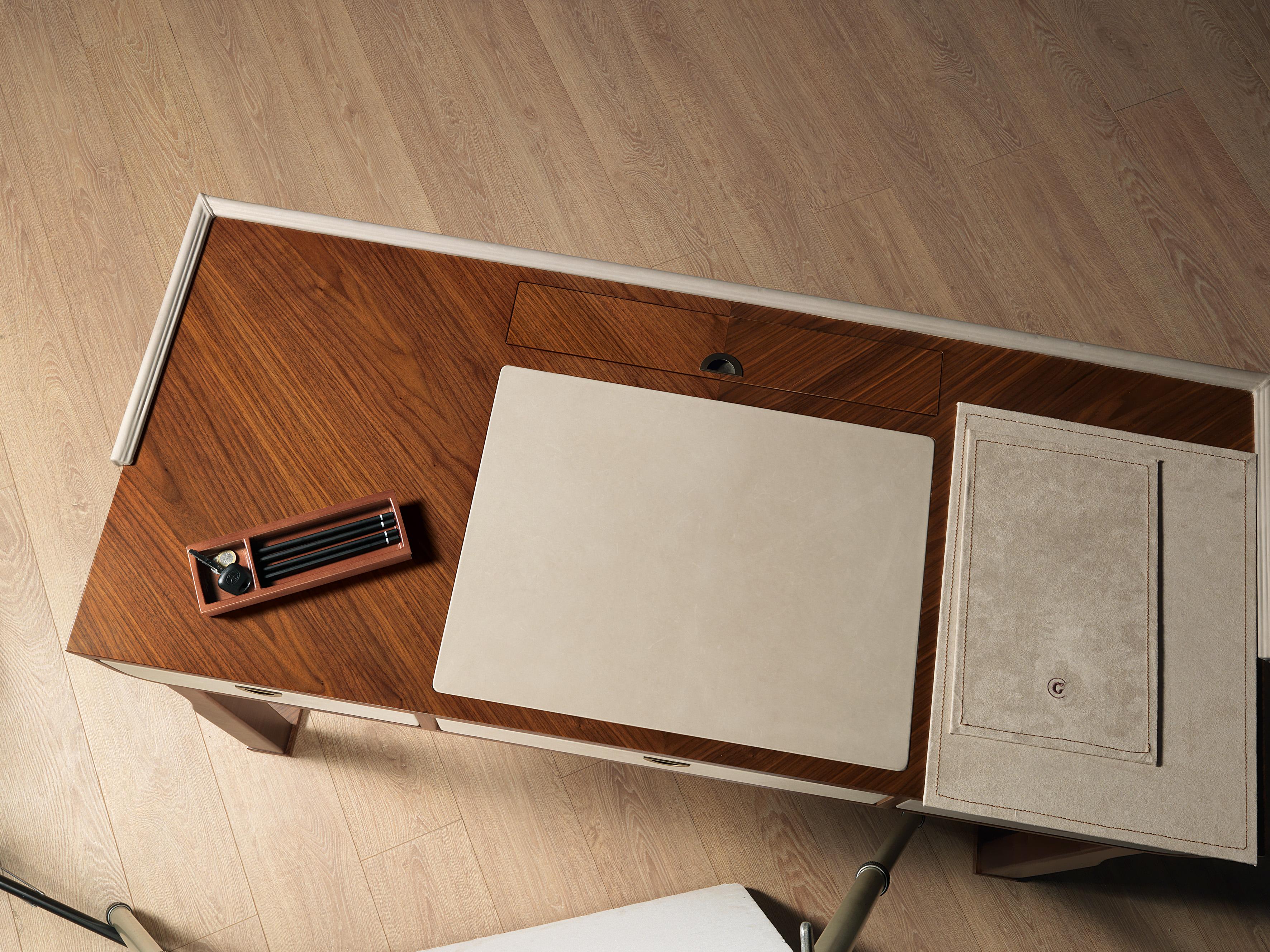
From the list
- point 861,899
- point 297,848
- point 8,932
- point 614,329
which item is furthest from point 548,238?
point 8,932

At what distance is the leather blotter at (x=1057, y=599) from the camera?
103 cm

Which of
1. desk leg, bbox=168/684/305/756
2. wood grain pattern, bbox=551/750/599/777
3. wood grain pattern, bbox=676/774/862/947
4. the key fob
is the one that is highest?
the key fob

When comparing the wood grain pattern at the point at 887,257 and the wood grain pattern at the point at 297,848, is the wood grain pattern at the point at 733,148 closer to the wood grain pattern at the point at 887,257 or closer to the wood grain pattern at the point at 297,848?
the wood grain pattern at the point at 887,257

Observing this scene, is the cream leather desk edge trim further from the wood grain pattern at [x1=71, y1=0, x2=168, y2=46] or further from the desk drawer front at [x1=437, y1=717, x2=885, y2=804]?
the wood grain pattern at [x1=71, y1=0, x2=168, y2=46]

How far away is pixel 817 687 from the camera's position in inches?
40.8

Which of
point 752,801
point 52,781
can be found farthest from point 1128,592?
point 52,781

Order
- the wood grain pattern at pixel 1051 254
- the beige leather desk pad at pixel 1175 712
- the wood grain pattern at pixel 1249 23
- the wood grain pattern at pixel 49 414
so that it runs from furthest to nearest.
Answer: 1. the wood grain pattern at pixel 1249 23
2. the wood grain pattern at pixel 1051 254
3. the wood grain pattern at pixel 49 414
4. the beige leather desk pad at pixel 1175 712

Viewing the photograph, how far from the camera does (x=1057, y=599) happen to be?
108 centimetres

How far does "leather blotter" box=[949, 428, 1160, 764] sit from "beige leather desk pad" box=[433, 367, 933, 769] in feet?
0.25

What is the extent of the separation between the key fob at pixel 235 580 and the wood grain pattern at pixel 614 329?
47 centimetres

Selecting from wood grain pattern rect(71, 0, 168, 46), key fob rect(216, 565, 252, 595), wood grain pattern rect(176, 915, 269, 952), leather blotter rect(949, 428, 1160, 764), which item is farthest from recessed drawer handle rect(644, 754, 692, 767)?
wood grain pattern rect(71, 0, 168, 46)

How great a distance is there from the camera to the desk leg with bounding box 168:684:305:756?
141 centimetres

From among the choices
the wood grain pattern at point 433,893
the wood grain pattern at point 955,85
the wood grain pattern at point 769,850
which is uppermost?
the wood grain pattern at point 955,85

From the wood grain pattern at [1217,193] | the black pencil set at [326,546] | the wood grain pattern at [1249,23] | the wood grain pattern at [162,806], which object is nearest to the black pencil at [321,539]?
the black pencil set at [326,546]
